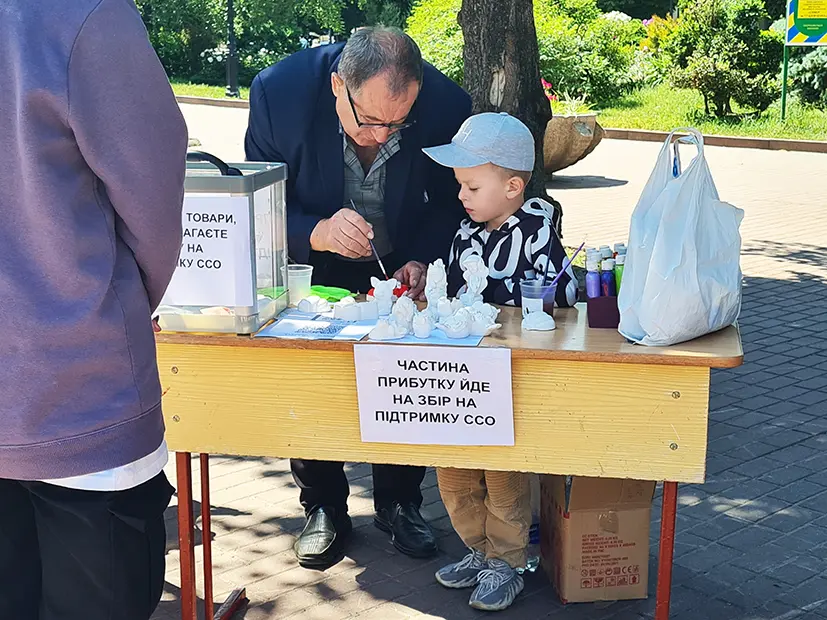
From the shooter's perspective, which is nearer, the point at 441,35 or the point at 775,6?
the point at 441,35

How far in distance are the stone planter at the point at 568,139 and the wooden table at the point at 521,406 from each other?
27.6 ft

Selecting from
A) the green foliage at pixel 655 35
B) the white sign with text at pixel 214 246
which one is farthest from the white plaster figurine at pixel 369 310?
the green foliage at pixel 655 35

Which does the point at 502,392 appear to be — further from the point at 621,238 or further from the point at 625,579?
the point at 621,238

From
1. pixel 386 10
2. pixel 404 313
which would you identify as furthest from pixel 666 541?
pixel 386 10

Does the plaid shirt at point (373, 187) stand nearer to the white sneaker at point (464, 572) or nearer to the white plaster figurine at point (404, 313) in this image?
the white plaster figurine at point (404, 313)

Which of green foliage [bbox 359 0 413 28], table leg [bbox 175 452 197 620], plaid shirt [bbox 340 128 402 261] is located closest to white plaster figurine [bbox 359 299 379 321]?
plaid shirt [bbox 340 128 402 261]

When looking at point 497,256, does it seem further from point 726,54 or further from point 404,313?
point 726,54

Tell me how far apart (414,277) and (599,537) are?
94cm

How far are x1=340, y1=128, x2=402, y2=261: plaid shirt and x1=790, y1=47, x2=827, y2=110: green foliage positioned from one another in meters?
14.3

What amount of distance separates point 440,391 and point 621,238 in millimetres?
6227

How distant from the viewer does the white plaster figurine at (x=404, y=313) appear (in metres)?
2.76

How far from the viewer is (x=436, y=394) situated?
269 centimetres

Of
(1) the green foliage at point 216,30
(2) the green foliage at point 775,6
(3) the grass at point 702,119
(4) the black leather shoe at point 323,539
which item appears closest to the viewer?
(4) the black leather shoe at point 323,539

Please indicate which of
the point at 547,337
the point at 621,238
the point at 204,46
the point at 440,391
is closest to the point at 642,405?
the point at 547,337
